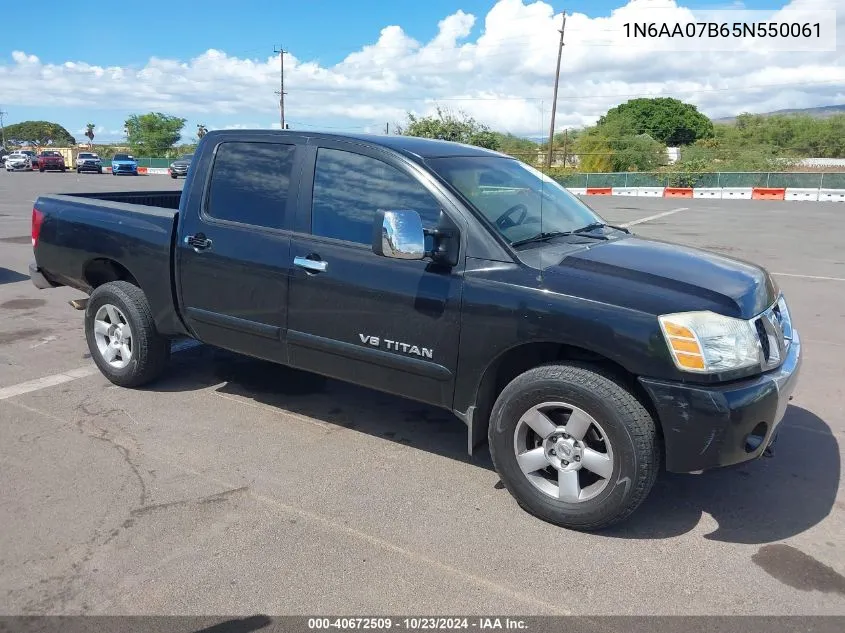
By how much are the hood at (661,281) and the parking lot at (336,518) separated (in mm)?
1116

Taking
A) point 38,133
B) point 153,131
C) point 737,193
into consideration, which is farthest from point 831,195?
point 38,133

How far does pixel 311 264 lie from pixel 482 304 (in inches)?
43.6

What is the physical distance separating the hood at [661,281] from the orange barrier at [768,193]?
3262 centimetres

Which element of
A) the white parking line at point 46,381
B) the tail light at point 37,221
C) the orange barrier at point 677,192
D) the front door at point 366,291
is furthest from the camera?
the orange barrier at point 677,192

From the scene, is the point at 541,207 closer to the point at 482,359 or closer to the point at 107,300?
the point at 482,359

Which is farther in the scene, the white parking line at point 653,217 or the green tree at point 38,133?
the green tree at point 38,133

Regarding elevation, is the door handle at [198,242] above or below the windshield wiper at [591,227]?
below

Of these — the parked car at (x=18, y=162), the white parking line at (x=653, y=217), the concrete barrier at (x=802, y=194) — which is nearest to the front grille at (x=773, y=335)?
the white parking line at (x=653, y=217)

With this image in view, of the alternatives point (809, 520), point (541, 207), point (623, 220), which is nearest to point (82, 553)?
point (541, 207)

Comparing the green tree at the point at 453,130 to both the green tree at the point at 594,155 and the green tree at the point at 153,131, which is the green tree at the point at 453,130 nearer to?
the green tree at the point at 594,155

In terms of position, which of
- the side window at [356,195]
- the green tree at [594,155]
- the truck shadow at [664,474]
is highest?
the green tree at [594,155]

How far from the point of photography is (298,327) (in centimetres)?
423

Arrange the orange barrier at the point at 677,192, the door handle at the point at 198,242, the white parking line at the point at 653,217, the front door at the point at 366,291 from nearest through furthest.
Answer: the front door at the point at 366,291 → the door handle at the point at 198,242 → the white parking line at the point at 653,217 → the orange barrier at the point at 677,192

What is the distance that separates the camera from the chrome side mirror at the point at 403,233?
349 cm
